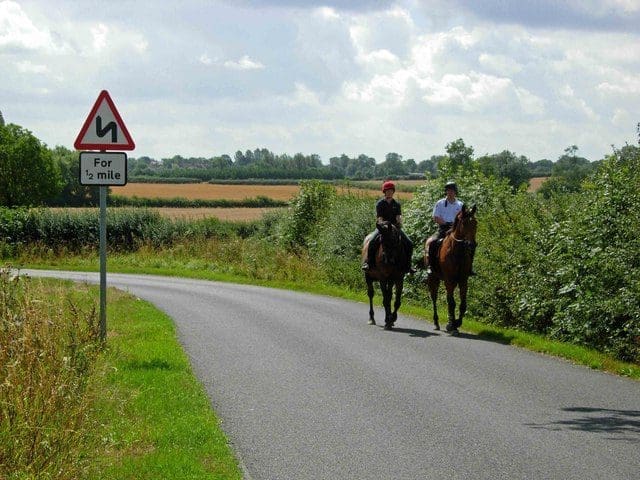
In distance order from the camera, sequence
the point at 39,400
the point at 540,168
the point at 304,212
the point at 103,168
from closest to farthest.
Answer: the point at 39,400
the point at 103,168
the point at 304,212
the point at 540,168

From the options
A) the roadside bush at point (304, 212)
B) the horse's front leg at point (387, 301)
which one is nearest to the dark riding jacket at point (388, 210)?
the horse's front leg at point (387, 301)

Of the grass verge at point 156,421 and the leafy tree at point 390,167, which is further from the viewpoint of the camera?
the leafy tree at point 390,167

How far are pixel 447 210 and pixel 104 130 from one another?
735 cm

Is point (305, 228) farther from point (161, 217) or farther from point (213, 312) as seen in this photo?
point (213, 312)

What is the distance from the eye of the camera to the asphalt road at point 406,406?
26.2ft

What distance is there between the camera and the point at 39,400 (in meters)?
7.52

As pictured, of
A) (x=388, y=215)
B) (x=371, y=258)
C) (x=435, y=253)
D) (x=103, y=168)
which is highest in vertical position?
(x=103, y=168)

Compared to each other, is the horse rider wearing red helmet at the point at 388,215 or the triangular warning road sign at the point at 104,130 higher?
the triangular warning road sign at the point at 104,130

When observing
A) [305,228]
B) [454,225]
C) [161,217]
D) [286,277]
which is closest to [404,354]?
[454,225]

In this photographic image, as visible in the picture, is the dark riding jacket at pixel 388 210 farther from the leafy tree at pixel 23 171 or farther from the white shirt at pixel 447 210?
the leafy tree at pixel 23 171

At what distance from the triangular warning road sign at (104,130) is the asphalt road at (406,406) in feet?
11.5

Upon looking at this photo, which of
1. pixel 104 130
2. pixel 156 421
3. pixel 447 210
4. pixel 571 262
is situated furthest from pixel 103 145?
pixel 571 262

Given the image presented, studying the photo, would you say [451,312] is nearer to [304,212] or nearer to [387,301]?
[387,301]

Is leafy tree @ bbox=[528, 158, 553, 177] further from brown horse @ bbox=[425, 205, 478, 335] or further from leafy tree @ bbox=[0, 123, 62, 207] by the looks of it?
brown horse @ bbox=[425, 205, 478, 335]
